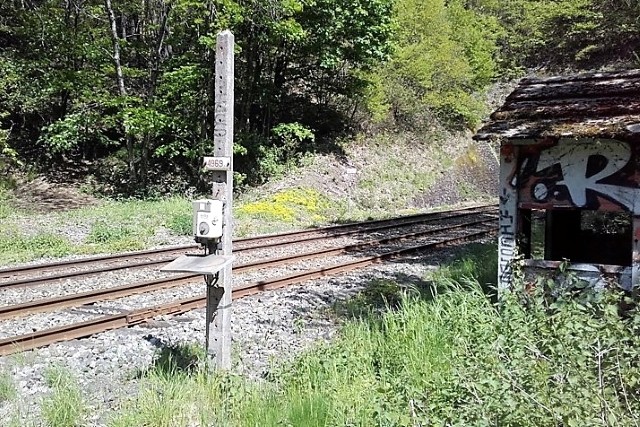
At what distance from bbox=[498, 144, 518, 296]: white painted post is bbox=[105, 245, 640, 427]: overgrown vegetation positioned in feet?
2.57

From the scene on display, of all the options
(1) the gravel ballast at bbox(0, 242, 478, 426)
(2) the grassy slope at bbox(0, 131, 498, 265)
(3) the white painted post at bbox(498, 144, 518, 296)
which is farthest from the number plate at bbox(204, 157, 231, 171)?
(2) the grassy slope at bbox(0, 131, 498, 265)

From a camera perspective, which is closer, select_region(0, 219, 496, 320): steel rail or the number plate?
the number plate

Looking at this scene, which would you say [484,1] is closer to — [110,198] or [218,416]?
[110,198]

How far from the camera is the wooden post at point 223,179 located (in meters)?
5.49

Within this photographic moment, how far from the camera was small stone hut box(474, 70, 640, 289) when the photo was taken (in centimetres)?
656

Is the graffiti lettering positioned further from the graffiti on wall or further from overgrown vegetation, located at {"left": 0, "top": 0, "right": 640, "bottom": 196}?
overgrown vegetation, located at {"left": 0, "top": 0, "right": 640, "bottom": 196}

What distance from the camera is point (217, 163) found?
5.43 metres

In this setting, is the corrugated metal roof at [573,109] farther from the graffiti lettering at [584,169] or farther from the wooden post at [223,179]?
the wooden post at [223,179]

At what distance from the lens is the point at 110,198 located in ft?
78.6

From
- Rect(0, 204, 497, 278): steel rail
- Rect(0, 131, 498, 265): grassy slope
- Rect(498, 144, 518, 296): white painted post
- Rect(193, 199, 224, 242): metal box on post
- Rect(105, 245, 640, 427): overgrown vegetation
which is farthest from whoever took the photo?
Rect(0, 131, 498, 265): grassy slope

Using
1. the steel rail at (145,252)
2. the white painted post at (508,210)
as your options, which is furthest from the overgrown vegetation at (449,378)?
the steel rail at (145,252)

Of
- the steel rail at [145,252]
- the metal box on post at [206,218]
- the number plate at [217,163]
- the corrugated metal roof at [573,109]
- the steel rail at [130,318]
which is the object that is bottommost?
the steel rail at [130,318]

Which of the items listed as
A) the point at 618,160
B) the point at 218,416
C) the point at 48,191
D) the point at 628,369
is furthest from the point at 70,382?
the point at 48,191

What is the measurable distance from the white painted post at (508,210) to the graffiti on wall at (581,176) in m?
0.09
